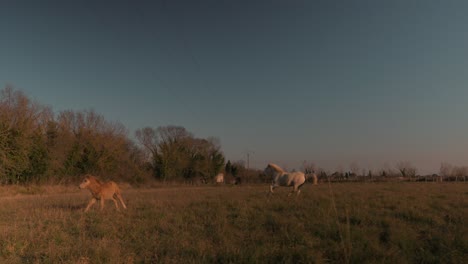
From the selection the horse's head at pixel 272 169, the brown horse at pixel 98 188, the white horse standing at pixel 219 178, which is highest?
the horse's head at pixel 272 169

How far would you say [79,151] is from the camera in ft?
124

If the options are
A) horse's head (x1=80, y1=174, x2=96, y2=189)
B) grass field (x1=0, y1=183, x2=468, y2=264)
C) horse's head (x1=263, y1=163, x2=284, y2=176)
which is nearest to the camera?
grass field (x1=0, y1=183, x2=468, y2=264)

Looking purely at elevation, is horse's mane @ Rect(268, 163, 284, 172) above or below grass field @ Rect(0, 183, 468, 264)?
above

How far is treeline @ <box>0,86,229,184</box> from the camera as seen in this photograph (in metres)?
28.0

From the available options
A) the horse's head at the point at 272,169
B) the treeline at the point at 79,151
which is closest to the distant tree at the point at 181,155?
the treeline at the point at 79,151

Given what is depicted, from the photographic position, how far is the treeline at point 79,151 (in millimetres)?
28031

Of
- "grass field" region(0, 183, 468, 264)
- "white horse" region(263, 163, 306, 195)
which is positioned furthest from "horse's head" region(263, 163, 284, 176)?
"grass field" region(0, 183, 468, 264)

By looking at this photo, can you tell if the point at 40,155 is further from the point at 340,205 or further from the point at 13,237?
the point at 340,205

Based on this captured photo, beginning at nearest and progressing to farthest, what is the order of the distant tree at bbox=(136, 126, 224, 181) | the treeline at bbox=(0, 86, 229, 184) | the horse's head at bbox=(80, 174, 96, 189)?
1. the horse's head at bbox=(80, 174, 96, 189)
2. the treeline at bbox=(0, 86, 229, 184)
3. the distant tree at bbox=(136, 126, 224, 181)

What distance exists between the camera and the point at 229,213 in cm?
962

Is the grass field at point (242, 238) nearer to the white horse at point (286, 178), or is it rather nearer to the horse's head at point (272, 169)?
the white horse at point (286, 178)

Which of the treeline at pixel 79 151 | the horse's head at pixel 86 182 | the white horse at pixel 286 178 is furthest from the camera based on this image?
the treeline at pixel 79 151

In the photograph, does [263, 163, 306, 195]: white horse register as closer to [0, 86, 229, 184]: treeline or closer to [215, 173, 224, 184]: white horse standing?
[0, 86, 229, 184]: treeline

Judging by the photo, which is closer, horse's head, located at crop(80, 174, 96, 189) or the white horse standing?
horse's head, located at crop(80, 174, 96, 189)
